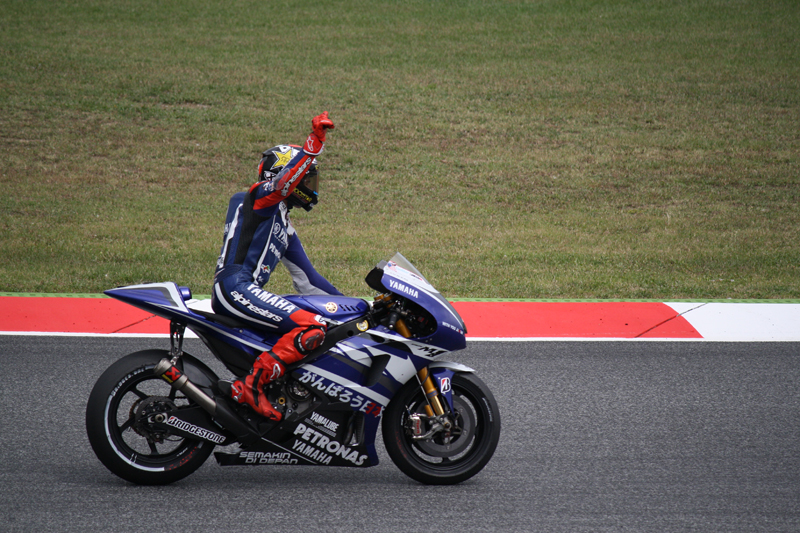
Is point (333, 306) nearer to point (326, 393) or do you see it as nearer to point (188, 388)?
point (326, 393)

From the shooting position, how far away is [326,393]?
4.82 meters

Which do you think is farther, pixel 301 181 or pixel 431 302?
pixel 301 181

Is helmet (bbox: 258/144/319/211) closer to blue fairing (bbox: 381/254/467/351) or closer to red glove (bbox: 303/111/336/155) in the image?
red glove (bbox: 303/111/336/155)

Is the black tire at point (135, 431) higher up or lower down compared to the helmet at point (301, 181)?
lower down

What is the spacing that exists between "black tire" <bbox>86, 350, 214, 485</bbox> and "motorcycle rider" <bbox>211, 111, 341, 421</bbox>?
457 mm

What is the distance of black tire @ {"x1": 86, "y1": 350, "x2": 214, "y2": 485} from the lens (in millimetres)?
4617

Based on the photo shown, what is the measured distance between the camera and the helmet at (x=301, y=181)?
4.90 meters

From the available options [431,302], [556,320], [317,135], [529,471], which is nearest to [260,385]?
[431,302]

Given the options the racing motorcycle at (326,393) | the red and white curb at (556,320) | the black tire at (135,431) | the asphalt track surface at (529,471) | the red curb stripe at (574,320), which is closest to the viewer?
the asphalt track surface at (529,471)

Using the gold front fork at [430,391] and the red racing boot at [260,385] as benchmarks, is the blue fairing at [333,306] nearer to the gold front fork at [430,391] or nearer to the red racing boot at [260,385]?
the red racing boot at [260,385]

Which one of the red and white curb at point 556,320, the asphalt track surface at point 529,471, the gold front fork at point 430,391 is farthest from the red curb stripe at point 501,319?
the gold front fork at point 430,391

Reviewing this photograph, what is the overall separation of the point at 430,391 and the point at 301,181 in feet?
4.81

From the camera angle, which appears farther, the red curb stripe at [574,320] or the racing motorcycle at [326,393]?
the red curb stripe at [574,320]

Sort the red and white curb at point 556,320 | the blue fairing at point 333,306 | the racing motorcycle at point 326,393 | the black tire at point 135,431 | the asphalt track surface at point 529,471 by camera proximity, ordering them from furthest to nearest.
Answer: the red and white curb at point 556,320 < the blue fairing at point 333,306 < the racing motorcycle at point 326,393 < the black tire at point 135,431 < the asphalt track surface at point 529,471
